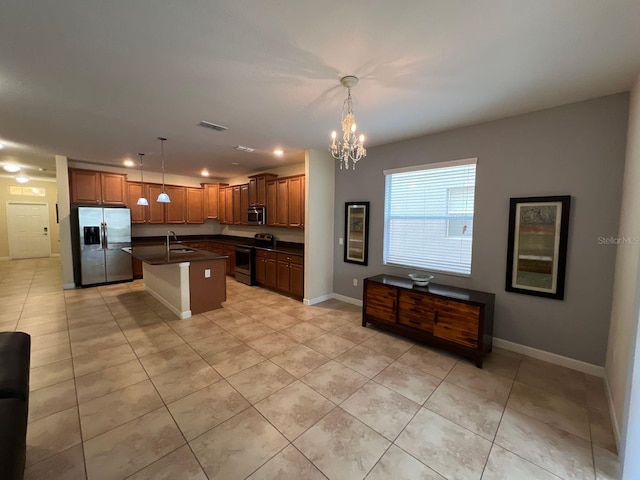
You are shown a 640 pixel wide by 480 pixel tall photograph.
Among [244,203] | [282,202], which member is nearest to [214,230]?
[244,203]

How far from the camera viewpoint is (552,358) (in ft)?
9.44

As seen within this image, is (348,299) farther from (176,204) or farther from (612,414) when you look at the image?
(176,204)

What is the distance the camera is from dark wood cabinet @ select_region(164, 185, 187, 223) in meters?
6.94

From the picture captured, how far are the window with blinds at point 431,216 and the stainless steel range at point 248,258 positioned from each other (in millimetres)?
3096

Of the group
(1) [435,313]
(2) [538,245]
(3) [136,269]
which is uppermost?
(2) [538,245]

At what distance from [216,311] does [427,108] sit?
13.5ft

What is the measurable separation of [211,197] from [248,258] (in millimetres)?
2774

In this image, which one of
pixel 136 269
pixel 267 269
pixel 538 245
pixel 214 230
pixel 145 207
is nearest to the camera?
pixel 538 245

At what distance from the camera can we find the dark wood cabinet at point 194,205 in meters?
7.30

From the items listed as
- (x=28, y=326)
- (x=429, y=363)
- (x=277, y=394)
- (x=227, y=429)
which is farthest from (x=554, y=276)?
(x=28, y=326)

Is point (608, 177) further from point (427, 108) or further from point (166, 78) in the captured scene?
point (166, 78)

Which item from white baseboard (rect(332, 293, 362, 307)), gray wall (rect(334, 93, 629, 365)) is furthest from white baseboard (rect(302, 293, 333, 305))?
gray wall (rect(334, 93, 629, 365))

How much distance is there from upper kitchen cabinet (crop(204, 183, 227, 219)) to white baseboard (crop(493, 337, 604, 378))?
718 cm

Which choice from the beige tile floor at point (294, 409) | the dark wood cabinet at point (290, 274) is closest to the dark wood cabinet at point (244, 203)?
the dark wood cabinet at point (290, 274)
